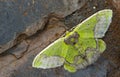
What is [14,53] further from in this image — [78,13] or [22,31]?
[78,13]

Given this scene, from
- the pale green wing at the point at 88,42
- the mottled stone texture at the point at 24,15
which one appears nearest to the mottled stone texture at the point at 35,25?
the mottled stone texture at the point at 24,15

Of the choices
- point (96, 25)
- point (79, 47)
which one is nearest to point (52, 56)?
point (79, 47)

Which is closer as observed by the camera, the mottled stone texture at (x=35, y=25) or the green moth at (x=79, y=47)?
the green moth at (x=79, y=47)

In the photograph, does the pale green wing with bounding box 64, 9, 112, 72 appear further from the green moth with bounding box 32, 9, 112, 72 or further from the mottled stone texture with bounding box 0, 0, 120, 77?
the mottled stone texture with bounding box 0, 0, 120, 77

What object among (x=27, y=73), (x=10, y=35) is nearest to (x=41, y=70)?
(x=27, y=73)

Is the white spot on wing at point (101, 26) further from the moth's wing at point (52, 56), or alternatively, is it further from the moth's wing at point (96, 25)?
the moth's wing at point (52, 56)

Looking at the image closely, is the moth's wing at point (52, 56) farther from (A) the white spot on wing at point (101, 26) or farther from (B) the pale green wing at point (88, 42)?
(A) the white spot on wing at point (101, 26)

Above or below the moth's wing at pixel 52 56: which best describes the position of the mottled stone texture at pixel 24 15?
above
